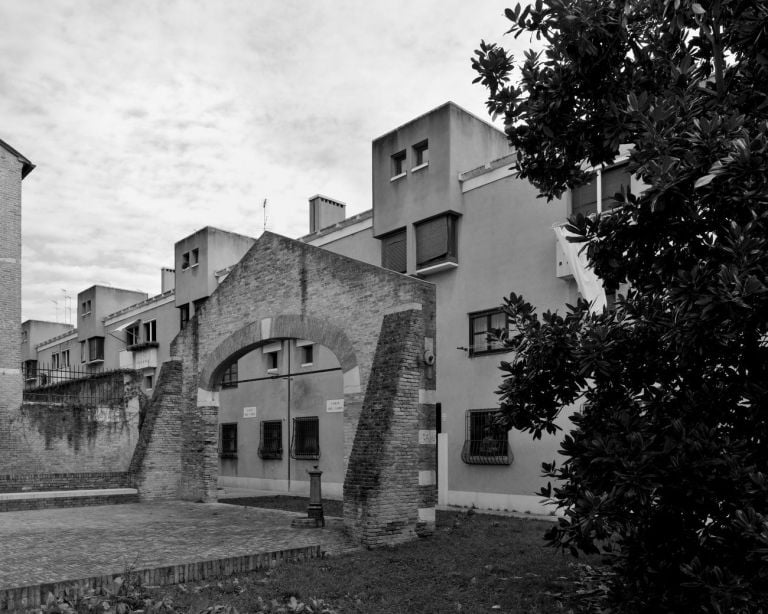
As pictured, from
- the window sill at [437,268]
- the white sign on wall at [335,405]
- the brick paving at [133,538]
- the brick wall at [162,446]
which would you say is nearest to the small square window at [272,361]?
the white sign on wall at [335,405]

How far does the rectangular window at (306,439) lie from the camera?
74.4ft

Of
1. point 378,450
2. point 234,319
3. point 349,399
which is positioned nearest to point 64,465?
point 234,319

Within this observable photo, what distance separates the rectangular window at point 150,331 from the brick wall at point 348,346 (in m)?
16.9

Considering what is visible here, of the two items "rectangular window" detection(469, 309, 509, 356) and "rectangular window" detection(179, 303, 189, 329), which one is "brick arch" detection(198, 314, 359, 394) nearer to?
"rectangular window" detection(469, 309, 509, 356)

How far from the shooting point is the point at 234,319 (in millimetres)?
15742

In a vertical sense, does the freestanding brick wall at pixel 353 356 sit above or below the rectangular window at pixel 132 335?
below

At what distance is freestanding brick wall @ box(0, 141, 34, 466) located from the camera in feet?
65.2

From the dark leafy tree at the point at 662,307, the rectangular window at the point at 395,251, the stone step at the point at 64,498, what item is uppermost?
the rectangular window at the point at 395,251

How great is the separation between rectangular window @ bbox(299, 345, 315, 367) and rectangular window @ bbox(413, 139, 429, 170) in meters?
7.45

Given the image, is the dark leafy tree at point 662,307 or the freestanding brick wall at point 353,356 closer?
the dark leafy tree at point 662,307

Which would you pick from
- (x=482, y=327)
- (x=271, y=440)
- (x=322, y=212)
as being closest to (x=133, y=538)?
(x=482, y=327)

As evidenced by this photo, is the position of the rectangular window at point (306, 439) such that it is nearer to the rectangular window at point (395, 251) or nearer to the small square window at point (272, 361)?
the small square window at point (272, 361)

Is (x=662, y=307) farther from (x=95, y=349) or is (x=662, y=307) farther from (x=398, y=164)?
(x=95, y=349)

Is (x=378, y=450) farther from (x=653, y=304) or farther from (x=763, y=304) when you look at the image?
(x=763, y=304)
